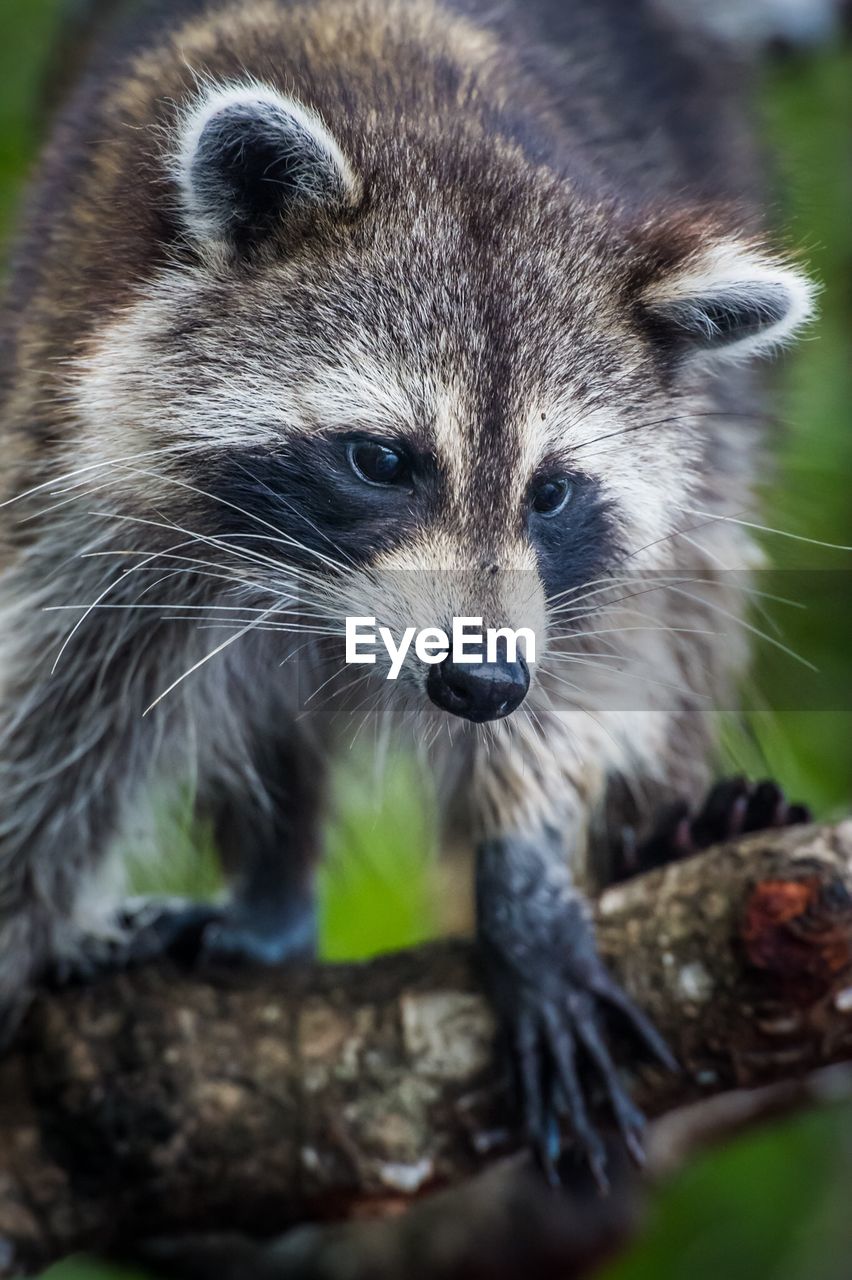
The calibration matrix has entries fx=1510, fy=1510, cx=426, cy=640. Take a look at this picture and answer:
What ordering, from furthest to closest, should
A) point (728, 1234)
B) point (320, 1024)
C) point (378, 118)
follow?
point (728, 1234)
point (320, 1024)
point (378, 118)

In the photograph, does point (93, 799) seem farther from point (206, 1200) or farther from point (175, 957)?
point (206, 1200)

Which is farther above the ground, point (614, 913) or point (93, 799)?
point (93, 799)

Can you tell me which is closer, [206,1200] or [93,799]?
[206,1200]

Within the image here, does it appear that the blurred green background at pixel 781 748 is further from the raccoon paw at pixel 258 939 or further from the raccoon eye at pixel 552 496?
the raccoon eye at pixel 552 496

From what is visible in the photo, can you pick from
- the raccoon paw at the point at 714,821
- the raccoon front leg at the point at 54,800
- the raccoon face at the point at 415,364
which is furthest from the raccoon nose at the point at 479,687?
the raccoon front leg at the point at 54,800

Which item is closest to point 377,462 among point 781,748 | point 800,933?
point 800,933

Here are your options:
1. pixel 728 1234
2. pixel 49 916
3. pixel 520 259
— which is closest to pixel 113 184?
pixel 520 259

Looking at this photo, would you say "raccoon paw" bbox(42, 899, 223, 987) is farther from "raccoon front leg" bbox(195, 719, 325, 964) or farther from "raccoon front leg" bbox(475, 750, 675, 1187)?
"raccoon front leg" bbox(475, 750, 675, 1187)
